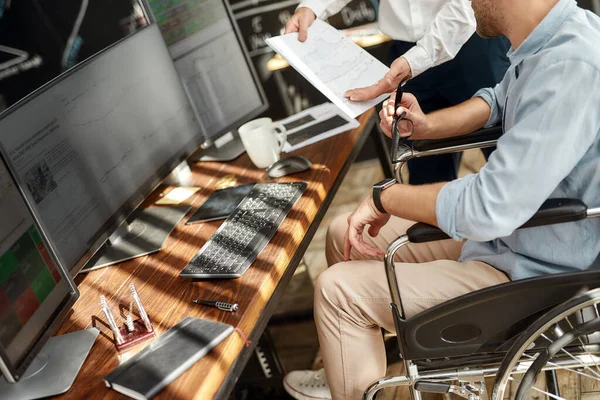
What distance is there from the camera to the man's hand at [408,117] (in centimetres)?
179

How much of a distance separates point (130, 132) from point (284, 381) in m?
0.87

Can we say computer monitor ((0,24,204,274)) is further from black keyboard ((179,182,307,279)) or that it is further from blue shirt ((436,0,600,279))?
blue shirt ((436,0,600,279))

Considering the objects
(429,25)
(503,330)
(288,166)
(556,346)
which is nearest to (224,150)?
(288,166)

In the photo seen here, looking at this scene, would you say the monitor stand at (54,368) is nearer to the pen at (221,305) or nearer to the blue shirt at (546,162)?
the pen at (221,305)

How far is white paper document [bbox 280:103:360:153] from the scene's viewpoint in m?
2.12

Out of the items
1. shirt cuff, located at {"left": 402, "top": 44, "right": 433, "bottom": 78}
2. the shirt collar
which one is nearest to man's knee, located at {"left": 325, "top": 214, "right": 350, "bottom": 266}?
shirt cuff, located at {"left": 402, "top": 44, "right": 433, "bottom": 78}

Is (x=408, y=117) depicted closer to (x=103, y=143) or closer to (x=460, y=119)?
(x=460, y=119)

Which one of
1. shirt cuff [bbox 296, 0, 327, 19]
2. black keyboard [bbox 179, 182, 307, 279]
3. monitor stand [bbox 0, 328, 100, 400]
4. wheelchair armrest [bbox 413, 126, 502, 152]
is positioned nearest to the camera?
monitor stand [bbox 0, 328, 100, 400]

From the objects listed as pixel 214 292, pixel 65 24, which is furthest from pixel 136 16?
pixel 214 292

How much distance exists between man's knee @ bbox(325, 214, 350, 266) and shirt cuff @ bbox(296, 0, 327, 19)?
29.1 inches

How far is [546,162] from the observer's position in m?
1.20

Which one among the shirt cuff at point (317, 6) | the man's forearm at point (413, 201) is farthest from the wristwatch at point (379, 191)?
the shirt cuff at point (317, 6)

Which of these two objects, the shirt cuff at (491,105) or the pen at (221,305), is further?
the shirt cuff at (491,105)

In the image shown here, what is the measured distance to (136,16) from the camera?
2.92 metres
